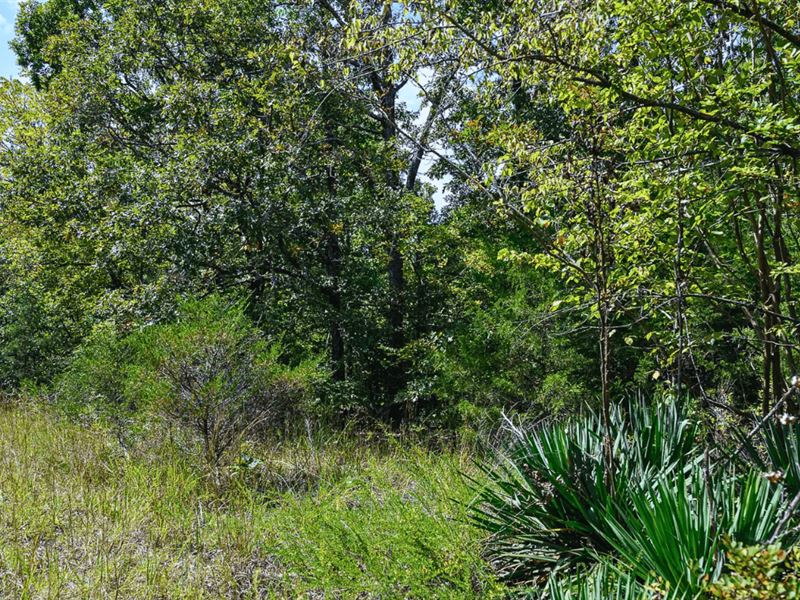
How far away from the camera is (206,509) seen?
5160 mm

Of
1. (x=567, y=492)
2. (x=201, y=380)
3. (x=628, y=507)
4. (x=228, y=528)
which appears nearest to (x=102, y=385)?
(x=201, y=380)

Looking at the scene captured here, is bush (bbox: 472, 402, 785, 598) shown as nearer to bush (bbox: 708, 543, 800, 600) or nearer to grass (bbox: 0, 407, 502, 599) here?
grass (bbox: 0, 407, 502, 599)

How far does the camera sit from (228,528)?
14.3ft

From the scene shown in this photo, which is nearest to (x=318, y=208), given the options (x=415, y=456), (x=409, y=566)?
(x=415, y=456)

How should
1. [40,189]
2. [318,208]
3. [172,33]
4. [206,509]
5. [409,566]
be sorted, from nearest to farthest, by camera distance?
1. [409,566]
2. [206,509]
3. [318,208]
4. [172,33]
5. [40,189]

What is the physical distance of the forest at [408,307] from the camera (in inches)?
140

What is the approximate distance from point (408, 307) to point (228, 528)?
7.27 meters

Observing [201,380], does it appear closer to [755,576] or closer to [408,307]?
[755,576]

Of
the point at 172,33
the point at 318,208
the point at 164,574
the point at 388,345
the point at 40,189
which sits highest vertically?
the point at 172,33

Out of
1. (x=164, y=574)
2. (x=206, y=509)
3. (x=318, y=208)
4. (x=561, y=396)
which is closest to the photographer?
(x=164, y=574)

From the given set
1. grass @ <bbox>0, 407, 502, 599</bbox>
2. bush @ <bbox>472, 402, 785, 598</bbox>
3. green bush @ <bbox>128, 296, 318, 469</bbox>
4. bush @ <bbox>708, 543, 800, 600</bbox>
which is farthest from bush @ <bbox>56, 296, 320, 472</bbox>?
bush @ <bbox>708, 543, 800, 600</bbox>

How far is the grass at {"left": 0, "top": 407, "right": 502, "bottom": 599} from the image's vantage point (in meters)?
3.55

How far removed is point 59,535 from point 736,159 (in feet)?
16.5

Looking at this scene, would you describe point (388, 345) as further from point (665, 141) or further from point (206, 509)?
point (665, 141)
